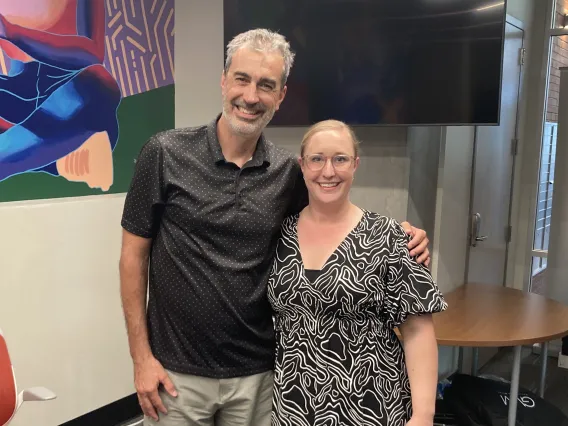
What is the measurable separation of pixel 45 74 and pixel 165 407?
1750 millimetres

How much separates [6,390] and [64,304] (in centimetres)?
112

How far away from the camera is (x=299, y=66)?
2768 millimetres

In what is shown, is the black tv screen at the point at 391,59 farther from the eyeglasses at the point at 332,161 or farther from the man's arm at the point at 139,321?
the man's arm at the point at 139,321

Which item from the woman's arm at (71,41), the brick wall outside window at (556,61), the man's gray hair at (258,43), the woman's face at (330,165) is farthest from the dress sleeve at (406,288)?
the brick wall outside window at (556,61)

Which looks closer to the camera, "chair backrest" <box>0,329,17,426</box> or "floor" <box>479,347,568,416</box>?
"chair backrest" <box>0,329,17,426</box>

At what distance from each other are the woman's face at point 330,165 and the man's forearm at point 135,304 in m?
0.52

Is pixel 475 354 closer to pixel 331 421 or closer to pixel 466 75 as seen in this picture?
pixel 466 75

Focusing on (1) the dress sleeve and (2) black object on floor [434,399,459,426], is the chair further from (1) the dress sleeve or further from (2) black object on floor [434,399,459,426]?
(2) black object on floor [434,399,459,426]

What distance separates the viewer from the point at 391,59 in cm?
252

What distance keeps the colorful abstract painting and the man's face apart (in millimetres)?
1422

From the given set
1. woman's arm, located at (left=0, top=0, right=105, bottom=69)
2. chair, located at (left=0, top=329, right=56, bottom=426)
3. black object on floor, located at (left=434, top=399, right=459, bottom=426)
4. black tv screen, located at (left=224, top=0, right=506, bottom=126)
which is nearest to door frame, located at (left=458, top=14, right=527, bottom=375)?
black object on floor, located at (left=434, top=399, right=459, bottom=426)

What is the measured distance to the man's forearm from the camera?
1496 mm

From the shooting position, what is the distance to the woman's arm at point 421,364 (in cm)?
140

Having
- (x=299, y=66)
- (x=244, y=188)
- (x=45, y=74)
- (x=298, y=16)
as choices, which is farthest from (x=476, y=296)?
(x=45, y=74)
